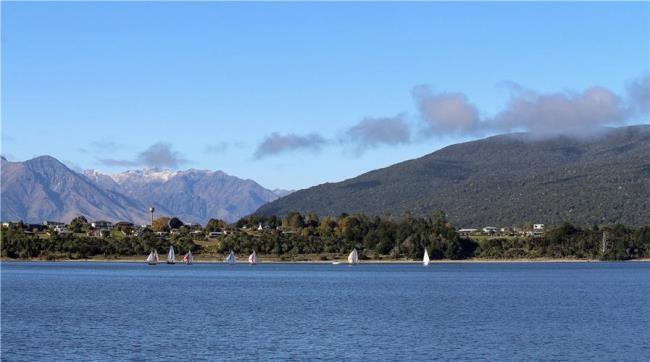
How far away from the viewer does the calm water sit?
197 feet

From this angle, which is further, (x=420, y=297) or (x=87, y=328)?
(x=420, y=297)

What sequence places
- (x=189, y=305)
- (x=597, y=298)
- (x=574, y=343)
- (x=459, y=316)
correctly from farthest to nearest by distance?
1. (x=597, y=298)
2. (x=189, y=305)
3. (x=459, y=316)
4. (x=574, y=343)

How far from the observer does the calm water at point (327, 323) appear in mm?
60062

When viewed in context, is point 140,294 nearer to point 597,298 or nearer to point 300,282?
point 300,282

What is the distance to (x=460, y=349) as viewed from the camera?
61.0 m

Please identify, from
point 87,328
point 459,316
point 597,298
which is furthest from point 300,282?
point 87,328

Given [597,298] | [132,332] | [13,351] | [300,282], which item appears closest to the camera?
[13,351]

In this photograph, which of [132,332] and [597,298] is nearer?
[132,332]

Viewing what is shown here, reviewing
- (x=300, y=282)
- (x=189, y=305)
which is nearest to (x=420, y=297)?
Result: (x=189, y=305)

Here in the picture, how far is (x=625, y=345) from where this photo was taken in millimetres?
63156

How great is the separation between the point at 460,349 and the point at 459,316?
2202 centimetres

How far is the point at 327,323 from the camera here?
76.1 metres

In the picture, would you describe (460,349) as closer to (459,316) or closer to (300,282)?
(459,316)

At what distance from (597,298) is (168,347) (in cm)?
5669
